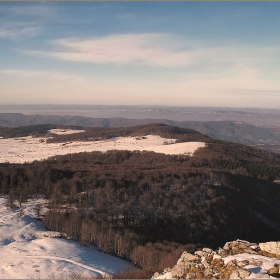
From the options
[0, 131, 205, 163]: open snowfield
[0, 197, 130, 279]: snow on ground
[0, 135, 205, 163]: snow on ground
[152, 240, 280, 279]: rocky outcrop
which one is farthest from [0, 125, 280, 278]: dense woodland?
[0, 131, 205, 163]: open snowfield

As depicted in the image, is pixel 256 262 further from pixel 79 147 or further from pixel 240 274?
pixel 79 147

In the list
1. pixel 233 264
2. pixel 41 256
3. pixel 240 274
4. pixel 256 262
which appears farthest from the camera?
pixel 41 256

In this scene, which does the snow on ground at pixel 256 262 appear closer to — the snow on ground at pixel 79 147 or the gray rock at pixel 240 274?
the gray rock at pixel 240 274

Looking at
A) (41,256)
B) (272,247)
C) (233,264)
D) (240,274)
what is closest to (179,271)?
(233,264)

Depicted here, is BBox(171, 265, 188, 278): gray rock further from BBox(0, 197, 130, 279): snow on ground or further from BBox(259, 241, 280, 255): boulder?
BBox(0, 197, 130, 279): snow on ground

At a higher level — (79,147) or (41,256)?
(41,256)

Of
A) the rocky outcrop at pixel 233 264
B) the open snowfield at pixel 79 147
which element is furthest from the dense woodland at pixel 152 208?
the open snowfield at pixel 79 147

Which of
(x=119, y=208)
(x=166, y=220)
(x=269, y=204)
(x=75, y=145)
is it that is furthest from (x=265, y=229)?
(x=75, y=145)
